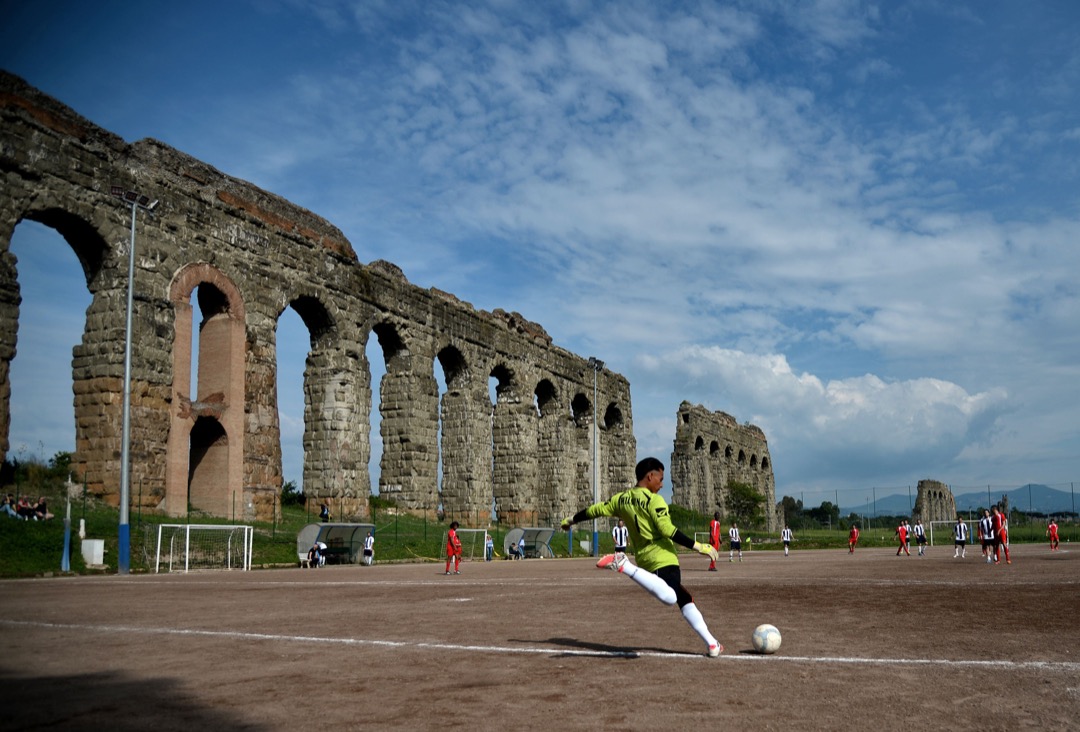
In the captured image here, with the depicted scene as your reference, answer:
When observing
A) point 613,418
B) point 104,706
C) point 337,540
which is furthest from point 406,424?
point 104,706

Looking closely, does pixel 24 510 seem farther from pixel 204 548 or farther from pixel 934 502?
pixel 934 502

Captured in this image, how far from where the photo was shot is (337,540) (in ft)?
88.6

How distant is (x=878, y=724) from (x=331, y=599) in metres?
9.38

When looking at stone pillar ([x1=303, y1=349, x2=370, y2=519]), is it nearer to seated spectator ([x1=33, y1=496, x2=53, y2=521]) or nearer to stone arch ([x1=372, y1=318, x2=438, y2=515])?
stone arch ([x1=372, y1=318, x2=438, y2=515])

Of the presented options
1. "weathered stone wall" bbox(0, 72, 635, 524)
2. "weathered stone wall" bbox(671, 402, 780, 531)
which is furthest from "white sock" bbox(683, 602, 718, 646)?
"weathered stone wall" bbox(671, 402, 780, 531)

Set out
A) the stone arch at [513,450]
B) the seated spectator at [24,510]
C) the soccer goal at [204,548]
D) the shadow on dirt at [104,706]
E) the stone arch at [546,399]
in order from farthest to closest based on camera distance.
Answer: the stone arch at [546,399]
the stone arch at [513,450]
the soccer goal at [204,548]
the seated spectator at [24,510]
the shadow on dirt at [104,706]

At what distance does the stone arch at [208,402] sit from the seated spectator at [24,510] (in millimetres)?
4701

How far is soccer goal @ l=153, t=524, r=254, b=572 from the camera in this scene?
2220 centimetres

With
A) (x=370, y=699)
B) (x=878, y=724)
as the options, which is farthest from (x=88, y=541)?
(x=878, y=724)

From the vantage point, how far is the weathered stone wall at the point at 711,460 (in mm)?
66375

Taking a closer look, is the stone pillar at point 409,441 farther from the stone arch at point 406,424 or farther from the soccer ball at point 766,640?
the soccer ball at point 766,640

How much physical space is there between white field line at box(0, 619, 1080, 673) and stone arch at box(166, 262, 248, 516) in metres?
18.3

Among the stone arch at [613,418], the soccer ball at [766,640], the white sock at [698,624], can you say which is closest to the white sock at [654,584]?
the white sock at [698,624]

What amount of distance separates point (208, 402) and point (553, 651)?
76.4 feet
